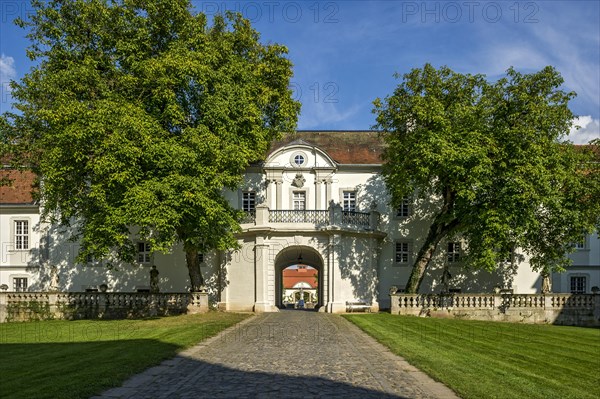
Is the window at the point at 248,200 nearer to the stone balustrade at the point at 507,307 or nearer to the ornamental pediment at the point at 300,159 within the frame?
the ornamental pediment at the point at 300,159

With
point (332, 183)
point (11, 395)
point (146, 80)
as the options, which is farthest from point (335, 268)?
point (11, 395)

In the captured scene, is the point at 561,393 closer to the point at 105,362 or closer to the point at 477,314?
the point at 105,362

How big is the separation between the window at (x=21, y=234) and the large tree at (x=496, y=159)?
2111cm

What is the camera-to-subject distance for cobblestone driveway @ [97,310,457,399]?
8.91 m

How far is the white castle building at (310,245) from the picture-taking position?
29.5m

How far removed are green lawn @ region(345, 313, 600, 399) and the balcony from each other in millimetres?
7380

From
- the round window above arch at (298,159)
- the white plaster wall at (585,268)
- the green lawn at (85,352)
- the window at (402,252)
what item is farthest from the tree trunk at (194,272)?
the white plaster wall at (585,268)

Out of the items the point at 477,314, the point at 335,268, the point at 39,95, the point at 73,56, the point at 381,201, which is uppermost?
the point at 73,56

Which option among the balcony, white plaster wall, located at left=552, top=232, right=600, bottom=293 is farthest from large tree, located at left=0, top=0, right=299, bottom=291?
white plaster wall, located at left=552, top=232, right=600, bottom=293

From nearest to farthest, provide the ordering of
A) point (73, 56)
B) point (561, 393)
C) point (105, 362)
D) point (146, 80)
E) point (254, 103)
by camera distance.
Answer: point (561, 393) → point (105, 362) → point (146, 80) → point (73, 56) → point (254, 103)

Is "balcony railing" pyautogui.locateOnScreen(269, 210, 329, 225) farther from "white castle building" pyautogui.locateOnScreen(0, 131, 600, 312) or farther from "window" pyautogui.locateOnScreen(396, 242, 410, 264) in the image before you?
"window" pyautogui.locateOnScreen(396, 242, 410, 264)

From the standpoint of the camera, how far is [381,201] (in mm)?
32938

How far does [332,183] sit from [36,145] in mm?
15398

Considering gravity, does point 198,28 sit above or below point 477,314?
above
